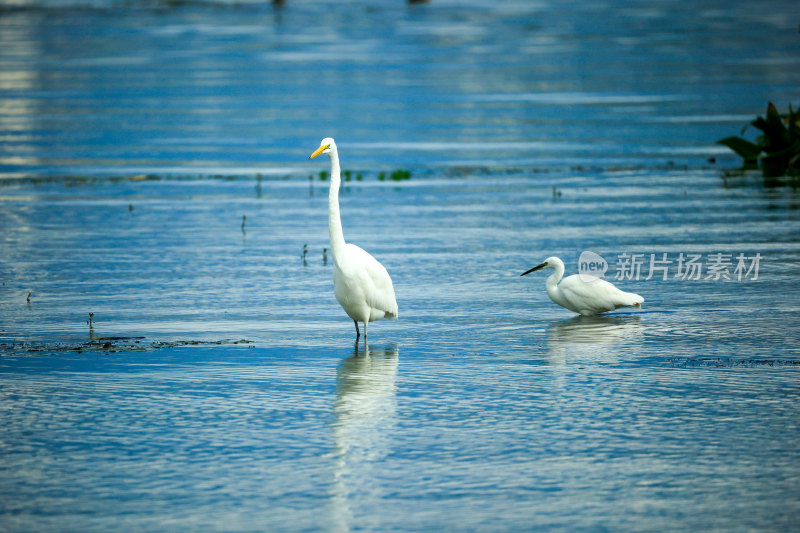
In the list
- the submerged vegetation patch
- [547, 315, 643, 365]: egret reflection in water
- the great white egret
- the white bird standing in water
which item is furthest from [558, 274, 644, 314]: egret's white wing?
the submerged vegetation patch

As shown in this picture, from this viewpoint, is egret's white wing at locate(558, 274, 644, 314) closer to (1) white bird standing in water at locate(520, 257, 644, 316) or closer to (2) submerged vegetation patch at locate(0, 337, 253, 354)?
(1) white bird standing in water at locate(520, 257, 644, 316)

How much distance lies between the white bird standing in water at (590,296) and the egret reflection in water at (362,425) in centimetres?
197

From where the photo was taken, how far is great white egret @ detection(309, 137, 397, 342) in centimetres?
1053

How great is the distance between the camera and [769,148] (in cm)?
2267

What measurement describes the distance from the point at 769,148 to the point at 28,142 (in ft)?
52.4

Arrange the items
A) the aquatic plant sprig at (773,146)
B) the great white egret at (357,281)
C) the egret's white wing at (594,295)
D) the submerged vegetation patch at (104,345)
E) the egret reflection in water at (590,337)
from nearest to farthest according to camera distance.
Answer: the egret reflection in water at (590,337) < the submerged vegetation patch at (104,345) < the great white egret at (357,281) < the egret's white wing at (594,295) < the aquatic plant sprig at (773,146)

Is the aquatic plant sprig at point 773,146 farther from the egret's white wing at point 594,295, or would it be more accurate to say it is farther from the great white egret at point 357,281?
the great white egret at point 357,281

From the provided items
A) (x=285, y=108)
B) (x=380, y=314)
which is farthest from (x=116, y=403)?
Result: (x=285, y=108)

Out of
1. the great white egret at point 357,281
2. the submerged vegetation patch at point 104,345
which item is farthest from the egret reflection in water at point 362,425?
the submerged vegetation patch at point 104,345

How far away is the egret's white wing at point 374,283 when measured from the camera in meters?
10.6

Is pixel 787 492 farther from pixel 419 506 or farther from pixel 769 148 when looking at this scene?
pixel 769 148

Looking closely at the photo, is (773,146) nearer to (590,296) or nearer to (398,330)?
(590,296)

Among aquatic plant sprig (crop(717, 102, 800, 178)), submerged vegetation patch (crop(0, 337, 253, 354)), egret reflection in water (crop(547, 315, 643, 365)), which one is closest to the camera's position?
egret reflection in water (crop(547, 315, 643, 365))

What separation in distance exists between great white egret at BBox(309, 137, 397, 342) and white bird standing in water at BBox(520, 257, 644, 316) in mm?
1744
